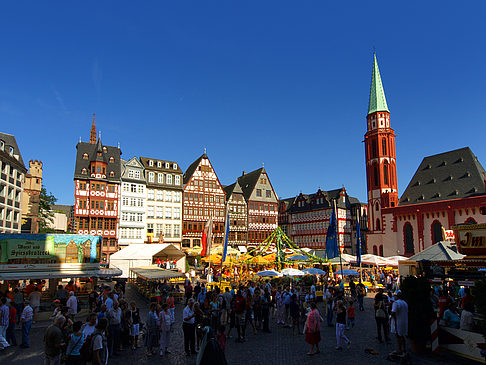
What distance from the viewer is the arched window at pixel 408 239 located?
59.4m

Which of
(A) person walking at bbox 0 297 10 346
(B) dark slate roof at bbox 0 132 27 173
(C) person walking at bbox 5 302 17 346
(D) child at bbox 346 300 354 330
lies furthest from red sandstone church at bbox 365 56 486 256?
(B) dark slate roof at bbox 0 132 27 173

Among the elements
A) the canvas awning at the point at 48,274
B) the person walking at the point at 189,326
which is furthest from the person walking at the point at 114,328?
the canvas awning at the point at 48,274

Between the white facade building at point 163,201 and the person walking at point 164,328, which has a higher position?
the white facade building at point 163,201

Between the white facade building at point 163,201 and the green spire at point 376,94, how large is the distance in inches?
1569

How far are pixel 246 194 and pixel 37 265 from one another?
44.3 meters

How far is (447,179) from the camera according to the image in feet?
189

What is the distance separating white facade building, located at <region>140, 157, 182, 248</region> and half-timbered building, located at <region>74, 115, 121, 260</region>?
4.61 meters

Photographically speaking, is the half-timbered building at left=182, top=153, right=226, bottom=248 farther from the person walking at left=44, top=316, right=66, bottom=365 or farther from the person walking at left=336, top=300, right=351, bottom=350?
the person walking at left=44, top=316, right=66, bottom=365

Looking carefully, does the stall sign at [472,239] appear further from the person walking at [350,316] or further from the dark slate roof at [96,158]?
the dark slate roof at [96,158]

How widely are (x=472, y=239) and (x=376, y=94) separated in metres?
59.9

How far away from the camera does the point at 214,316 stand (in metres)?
13.5

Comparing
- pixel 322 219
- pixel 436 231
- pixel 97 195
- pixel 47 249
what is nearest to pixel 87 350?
pixel 47 249

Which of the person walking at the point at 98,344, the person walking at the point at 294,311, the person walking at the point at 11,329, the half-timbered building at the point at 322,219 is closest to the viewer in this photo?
the person walking at the point at 98,344

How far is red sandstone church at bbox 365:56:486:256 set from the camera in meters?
53.4
